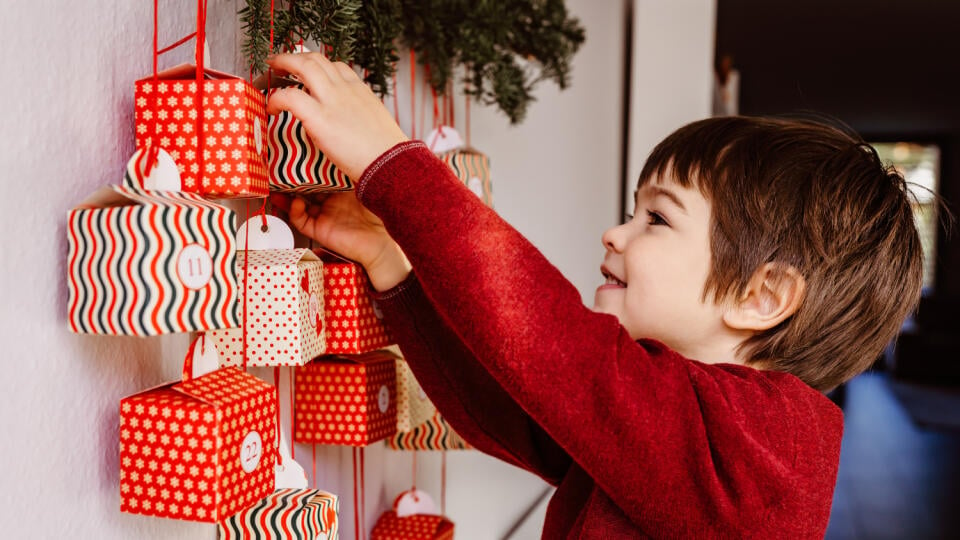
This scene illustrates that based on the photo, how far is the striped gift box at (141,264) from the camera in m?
0.40

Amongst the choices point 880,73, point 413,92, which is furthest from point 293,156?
point 880,73

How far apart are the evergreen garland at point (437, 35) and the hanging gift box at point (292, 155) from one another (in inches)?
1.6

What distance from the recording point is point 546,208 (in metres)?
1.42

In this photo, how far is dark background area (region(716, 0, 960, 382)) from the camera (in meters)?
4.45

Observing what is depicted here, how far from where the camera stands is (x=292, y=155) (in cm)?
56

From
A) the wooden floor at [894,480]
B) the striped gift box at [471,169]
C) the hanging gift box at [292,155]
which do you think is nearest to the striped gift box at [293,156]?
the hanging gift box at [292,155]

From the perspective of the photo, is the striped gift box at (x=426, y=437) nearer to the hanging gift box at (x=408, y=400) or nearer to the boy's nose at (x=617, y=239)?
the hanging gift box at (x=408, y=400)

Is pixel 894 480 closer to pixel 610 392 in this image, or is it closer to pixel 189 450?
pixel 610 392

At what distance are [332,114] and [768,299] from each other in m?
0.40

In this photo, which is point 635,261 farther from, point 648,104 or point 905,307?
point 648,104

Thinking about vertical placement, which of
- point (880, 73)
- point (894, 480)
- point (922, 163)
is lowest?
point (894, 480)

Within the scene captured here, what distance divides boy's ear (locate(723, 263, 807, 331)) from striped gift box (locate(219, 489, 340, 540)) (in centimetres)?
38

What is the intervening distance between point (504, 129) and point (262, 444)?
797mm

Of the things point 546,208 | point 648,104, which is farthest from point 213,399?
point 648,104
